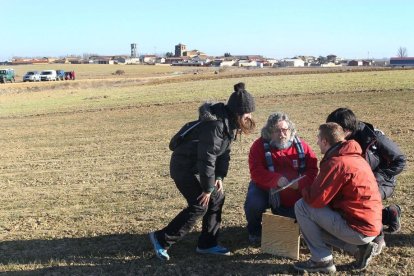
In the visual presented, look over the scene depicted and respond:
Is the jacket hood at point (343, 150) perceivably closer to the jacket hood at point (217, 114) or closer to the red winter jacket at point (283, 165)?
the red winter jacket at point (283, 165)

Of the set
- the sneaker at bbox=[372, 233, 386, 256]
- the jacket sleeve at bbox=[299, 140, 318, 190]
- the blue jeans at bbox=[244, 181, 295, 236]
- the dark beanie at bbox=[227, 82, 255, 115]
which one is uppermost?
→ the dark beanie at bbox=[227, 82, 255, 115]

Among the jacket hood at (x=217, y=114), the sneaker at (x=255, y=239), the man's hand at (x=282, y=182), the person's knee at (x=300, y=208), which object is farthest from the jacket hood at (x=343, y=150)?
the sneaker at (x=255, y=239)

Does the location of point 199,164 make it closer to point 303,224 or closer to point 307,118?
point 303,224

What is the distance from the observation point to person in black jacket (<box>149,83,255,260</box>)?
4105 mm

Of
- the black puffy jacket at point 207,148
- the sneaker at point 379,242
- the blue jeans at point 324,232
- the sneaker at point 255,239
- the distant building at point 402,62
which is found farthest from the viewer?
the distant building at point 402,62

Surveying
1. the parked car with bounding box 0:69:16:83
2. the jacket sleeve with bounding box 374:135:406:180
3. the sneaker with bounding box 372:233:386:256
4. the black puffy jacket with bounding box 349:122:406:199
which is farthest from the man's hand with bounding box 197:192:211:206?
the parked car with bounding box 0:69:16:83

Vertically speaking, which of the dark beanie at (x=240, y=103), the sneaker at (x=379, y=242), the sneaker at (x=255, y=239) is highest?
the dark beanie at (x=240, y=103)

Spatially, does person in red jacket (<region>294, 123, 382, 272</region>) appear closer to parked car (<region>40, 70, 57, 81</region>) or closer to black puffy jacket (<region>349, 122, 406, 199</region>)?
black puffy jacket (<region>349, 122, 406, 199</region>)

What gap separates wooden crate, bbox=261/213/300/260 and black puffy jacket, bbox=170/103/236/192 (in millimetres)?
629

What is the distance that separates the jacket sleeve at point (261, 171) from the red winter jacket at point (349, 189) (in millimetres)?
571

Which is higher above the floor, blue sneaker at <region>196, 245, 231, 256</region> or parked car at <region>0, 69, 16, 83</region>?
parked car at <region>0, 69, 16, 83</region>

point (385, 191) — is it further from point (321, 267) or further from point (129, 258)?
point (129, 258)

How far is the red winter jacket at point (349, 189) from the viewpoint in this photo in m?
3.73

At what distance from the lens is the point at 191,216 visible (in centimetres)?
442
